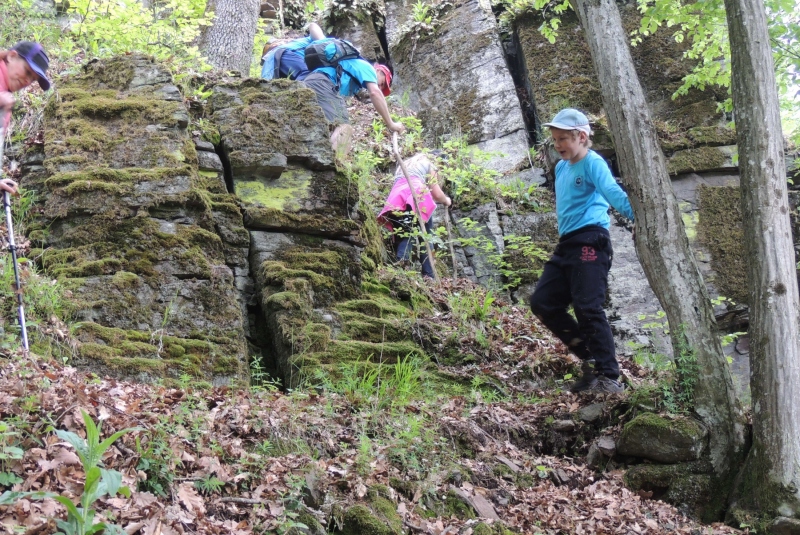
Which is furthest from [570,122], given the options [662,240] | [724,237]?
[724,237]

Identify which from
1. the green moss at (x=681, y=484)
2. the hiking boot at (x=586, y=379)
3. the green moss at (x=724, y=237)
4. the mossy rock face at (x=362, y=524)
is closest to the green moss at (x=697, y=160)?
the green moss at (x=724, y=237)

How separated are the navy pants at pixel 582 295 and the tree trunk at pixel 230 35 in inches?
255

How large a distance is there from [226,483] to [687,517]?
303cm

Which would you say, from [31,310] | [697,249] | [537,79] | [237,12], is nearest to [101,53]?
[237,12]

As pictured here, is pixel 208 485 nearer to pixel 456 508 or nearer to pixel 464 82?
pixel 456 508

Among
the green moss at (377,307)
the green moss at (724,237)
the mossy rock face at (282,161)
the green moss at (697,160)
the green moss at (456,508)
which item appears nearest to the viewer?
the green moss at (456,508)

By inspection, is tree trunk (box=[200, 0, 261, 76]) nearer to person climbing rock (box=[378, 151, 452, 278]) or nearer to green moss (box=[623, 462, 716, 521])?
person climbing rock (box=[378, 151, 452, 278])

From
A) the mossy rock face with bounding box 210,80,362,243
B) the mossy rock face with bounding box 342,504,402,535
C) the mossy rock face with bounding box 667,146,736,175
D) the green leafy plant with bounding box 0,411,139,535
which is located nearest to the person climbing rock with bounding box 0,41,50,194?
the mossy rock face with bounding box 210,80,362,243

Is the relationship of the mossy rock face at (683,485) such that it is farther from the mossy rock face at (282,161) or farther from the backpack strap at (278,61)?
the backpack strap at (278,61)

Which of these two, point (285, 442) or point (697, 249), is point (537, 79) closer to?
point (697, 249)

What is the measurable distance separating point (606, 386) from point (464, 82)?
847cm

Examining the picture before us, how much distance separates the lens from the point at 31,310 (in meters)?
4.88

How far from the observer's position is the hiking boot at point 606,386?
556 cm

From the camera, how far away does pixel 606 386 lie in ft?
18.3
